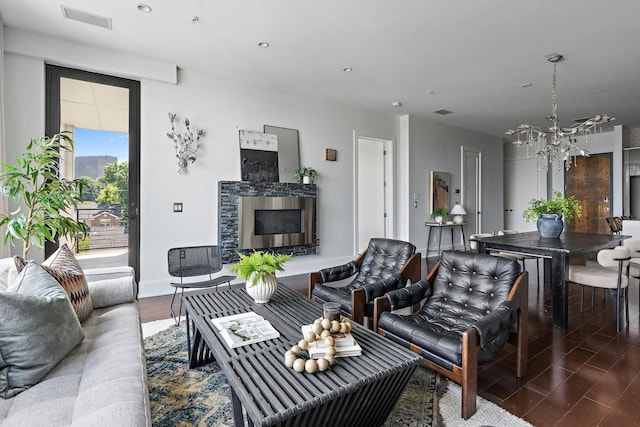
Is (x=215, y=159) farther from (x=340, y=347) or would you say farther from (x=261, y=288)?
(x=340, y=347)

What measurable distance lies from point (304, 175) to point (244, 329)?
3.79 metres

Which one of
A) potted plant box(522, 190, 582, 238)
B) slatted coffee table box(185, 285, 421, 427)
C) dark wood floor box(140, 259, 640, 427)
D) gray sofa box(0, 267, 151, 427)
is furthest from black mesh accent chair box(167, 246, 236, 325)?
potted plant box(522, 190, 582, 238)

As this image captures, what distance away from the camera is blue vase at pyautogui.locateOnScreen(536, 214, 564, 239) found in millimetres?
4016

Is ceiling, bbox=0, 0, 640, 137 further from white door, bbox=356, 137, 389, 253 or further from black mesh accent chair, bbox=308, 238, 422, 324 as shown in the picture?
black mesh accent chair, bbox=308, 238, 422, 324

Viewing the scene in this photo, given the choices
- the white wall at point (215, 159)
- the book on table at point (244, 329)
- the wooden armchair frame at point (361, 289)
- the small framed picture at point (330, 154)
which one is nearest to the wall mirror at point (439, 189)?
the white wall at point (215, 159)

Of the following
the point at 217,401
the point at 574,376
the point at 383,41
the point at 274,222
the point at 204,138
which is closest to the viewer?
the point at 217,401

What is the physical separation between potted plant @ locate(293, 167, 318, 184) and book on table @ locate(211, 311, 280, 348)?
352 cm

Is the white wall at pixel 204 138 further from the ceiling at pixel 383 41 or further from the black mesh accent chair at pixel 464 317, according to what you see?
the black mesh accent chair at pixel 464 317

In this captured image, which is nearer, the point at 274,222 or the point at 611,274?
the point at 611,274

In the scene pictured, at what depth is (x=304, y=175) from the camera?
5387mm

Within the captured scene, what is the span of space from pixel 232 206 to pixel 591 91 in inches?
237

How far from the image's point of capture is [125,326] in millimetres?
1959

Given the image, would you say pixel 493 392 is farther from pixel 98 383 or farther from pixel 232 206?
pixel 232 206

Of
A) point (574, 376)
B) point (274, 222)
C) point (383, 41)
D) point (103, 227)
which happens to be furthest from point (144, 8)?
point (574, 376)
